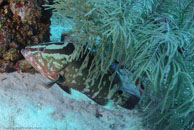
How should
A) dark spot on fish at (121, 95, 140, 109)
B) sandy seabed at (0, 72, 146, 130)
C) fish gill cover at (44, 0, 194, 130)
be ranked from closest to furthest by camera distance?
fish gill cover at (44, 0, 194, 130)
sandy seabed at (0, 72, 146, 130)
dark spot on fish at (121, 95, 140, 109)

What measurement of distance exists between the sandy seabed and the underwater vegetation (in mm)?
287

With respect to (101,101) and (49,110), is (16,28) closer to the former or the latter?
(49,110)

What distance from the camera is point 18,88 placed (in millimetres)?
3182

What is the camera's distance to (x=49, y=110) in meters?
2.91

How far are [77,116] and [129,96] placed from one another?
3.01 feet

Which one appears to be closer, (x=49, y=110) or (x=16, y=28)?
(x=49, y=110)

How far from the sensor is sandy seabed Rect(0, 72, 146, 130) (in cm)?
265

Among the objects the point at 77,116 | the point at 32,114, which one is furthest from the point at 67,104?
the point at 32,114

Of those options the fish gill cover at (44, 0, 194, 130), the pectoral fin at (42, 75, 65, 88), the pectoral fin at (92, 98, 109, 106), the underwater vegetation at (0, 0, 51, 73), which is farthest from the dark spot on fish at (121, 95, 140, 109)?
the underwater vegetation at (0, 0, 51, 73)

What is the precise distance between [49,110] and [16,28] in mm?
1582

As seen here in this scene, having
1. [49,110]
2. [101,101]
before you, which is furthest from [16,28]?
[101,101]

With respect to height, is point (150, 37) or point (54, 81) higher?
point (150, 37)

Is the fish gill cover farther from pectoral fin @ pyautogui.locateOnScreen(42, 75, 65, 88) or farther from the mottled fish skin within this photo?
pectoral fin @ pyautogui.locateOnScreen(42, 75, 65, 88)

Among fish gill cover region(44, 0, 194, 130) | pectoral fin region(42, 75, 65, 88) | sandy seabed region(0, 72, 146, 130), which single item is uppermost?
fish gill cover region(44, 0, 194, 130)
